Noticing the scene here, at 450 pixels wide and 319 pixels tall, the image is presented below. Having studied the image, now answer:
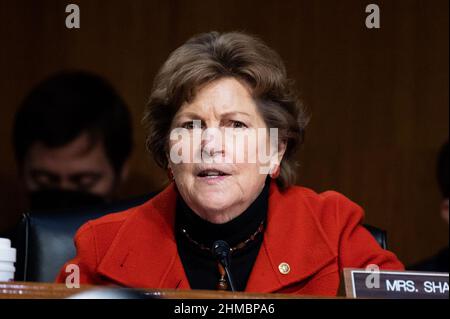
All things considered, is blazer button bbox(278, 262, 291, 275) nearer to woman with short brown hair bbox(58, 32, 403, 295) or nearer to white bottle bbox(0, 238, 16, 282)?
woman with short brown hair bbox(58, 32, 403, 295)

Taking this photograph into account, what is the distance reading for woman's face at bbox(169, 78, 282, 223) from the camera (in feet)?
6.32

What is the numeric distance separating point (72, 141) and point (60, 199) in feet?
0.62

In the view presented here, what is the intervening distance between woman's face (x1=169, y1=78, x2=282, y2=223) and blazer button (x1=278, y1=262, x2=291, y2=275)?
0.53 feet

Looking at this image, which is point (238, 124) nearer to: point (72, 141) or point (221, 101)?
point (221, 101)

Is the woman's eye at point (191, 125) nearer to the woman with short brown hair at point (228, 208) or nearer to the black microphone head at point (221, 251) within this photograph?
the woman with short brown hair at point (228, 208)

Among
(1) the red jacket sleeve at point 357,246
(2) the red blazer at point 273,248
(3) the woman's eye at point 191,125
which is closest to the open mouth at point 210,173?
(3) the woman's eye at point 191,125

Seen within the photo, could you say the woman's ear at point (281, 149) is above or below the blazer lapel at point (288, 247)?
above

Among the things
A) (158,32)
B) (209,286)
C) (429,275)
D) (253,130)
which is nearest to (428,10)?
(158,32)

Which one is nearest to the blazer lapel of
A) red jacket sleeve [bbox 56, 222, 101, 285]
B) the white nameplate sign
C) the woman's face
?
the woman's face

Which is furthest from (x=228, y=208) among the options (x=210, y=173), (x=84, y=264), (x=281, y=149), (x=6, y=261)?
(x=6, y=261)

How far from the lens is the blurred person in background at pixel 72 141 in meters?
2.73

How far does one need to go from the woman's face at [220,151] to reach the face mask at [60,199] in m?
0.74

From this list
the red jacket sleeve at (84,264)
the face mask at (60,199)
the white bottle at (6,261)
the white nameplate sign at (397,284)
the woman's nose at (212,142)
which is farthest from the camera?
the face mask at (60,199)

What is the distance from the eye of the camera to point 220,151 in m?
1.91
